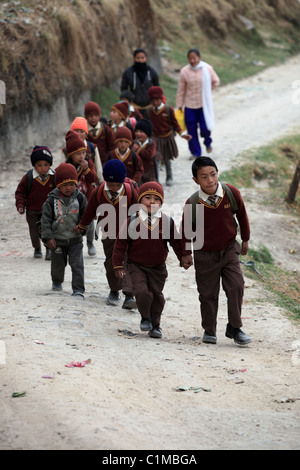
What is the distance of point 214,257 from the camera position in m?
6.83

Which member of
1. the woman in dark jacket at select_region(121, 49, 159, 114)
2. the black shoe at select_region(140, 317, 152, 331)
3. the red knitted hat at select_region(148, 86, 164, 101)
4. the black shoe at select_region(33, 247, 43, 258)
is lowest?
the black shoe at select_region(140, 317, 152, 331)

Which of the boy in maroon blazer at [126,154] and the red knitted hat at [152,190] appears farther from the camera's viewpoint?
the boy in maroon blazer at [126,154]

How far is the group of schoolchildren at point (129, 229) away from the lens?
22.1 ft

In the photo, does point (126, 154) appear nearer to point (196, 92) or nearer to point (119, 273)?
point (119, 273)

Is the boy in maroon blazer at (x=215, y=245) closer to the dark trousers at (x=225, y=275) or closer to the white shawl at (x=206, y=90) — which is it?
the dark trousers at (x=225, y=275)

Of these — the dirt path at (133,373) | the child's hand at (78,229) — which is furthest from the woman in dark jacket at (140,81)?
Result: the child's hand at (78,229)

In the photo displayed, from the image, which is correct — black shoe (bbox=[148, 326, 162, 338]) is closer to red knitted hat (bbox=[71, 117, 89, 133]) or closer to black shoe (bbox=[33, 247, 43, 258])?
black shoe (bbox=[33, 247, 43, 258])

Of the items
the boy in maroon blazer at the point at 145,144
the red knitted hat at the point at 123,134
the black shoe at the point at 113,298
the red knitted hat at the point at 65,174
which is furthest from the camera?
the boy in maroon blazer at the point at 145,144

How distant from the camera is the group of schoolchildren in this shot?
6.74 metres

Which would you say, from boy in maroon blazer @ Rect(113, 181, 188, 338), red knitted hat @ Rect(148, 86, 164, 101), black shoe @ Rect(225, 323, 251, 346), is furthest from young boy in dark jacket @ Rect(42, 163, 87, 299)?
red knitted hat @ Rect(148, 86, 164, 101)

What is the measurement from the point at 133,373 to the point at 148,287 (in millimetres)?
Result: 1364

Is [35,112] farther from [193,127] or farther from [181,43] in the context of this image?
[181,43]

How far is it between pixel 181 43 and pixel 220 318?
18543 millimetres

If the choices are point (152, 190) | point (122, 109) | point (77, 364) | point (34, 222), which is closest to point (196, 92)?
point (122, 109)
